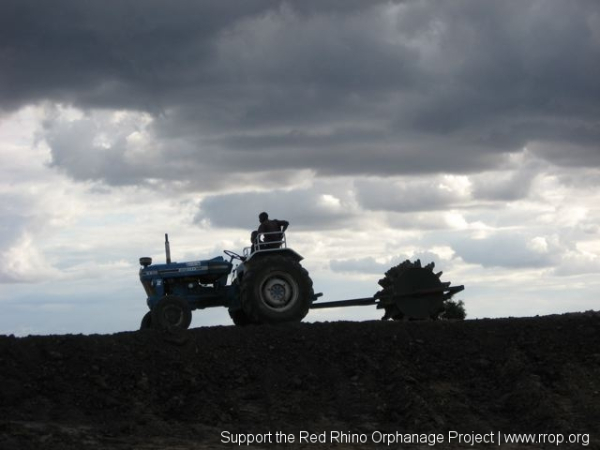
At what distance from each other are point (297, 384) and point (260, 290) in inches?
130

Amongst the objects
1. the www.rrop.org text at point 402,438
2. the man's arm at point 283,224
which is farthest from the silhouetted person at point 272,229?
the www.rrop.org text at point 402,438

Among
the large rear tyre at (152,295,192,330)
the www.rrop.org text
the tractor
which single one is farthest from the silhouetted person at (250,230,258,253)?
the www.rrop.org text

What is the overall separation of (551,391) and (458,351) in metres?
1.71

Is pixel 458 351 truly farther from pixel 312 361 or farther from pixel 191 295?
pixel 191 295

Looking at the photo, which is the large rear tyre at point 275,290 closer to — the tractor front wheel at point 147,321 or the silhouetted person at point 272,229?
the silhouetted person at point 272,229

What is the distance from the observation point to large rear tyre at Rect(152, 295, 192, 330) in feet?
65.6

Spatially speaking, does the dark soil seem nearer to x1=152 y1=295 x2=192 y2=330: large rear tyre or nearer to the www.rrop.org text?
the www.rrop.org text

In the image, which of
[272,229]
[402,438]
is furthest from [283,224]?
[402,438]

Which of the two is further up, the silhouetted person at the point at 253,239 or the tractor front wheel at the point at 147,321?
the silhouetted person at the point at 253,239

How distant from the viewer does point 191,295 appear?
69.4ft

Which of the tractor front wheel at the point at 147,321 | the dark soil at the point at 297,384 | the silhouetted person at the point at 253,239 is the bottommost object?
the dark soil at the point at 297,384

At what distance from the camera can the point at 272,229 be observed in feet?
68.1

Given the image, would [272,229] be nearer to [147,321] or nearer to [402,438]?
[147,321]

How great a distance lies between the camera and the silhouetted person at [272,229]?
2069 cm
